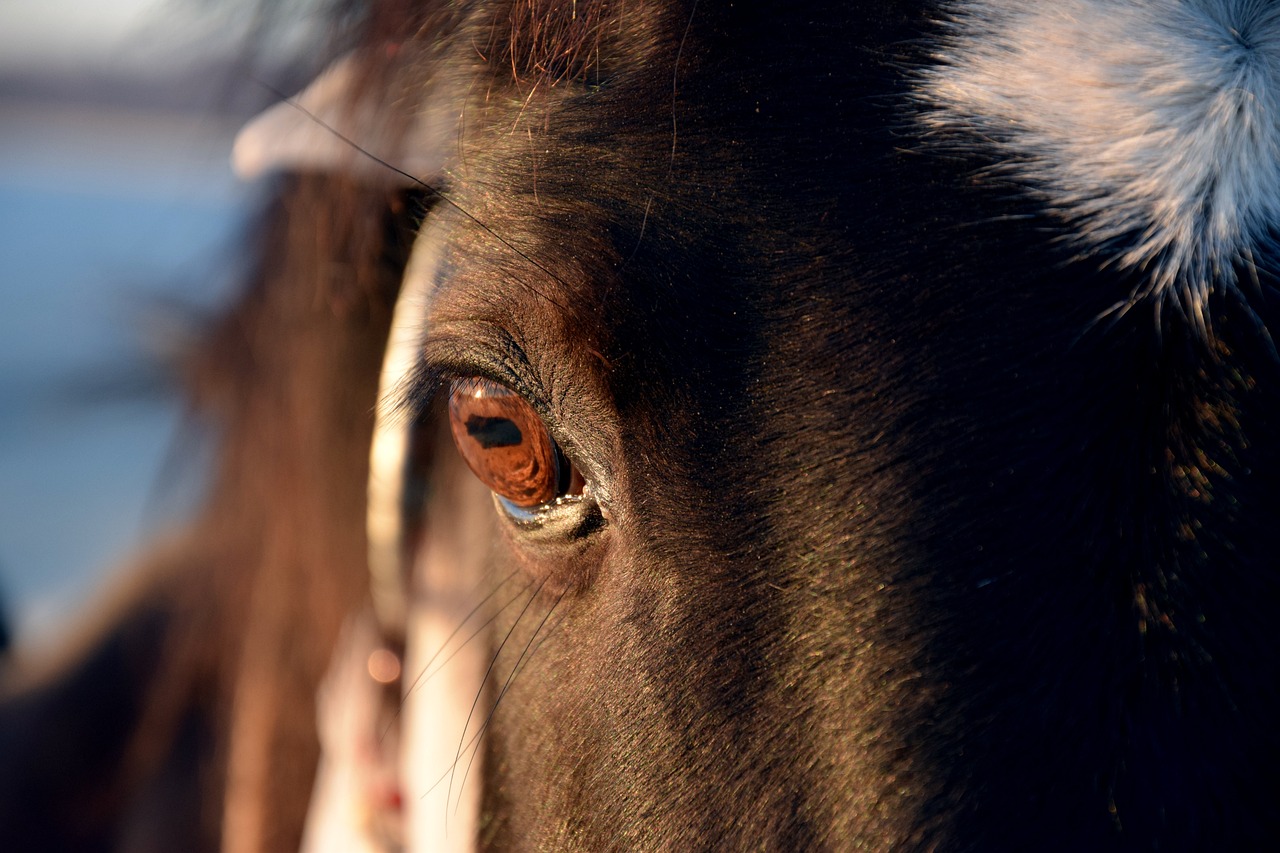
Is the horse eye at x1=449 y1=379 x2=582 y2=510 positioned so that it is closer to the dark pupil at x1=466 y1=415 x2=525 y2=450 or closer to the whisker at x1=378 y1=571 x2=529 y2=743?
the dark pupil at x1=466 y1=415 x2=525 y2=450

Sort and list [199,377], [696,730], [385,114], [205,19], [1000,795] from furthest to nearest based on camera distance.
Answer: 1. [199,377]
2. [205,19]
3. [385,114]
4. [696,730]
5. [1000,795]

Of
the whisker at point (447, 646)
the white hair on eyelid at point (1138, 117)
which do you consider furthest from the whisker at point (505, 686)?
the white hair on eyelid at point (1138, 117)

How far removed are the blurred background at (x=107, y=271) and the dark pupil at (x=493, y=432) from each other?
0.54 meters

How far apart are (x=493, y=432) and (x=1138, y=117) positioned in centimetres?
48

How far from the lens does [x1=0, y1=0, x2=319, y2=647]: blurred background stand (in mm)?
1324

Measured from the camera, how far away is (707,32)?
2.42 feet

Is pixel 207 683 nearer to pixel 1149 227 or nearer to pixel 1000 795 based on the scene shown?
pixel 1000 795

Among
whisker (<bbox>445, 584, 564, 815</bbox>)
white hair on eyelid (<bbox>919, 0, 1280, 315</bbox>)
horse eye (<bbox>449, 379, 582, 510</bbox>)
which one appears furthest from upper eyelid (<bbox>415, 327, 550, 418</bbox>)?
white hair on eyelid (<bbox>919, 0, 1280, 315</bbox>)

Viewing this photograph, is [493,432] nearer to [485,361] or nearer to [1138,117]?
[485,361]

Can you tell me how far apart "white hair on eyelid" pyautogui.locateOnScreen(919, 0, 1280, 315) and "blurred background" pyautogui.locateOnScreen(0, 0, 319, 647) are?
730 mm

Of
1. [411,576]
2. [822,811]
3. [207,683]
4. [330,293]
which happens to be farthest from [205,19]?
[822,811]

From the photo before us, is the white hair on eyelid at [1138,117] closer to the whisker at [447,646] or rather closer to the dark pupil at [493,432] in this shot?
the dark pupil at [493,432]

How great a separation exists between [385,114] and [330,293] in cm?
28

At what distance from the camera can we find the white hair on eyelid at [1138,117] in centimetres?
64
